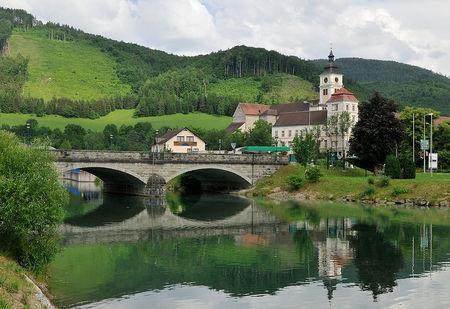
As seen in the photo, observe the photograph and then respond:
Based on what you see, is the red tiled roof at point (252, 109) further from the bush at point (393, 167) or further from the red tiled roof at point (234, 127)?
the bush at point (393, 167)

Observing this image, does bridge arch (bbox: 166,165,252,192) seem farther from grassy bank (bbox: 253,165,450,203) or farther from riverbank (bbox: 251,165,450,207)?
grassy bank (bbox: 253,165,450,203)

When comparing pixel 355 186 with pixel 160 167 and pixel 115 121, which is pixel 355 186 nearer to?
pixel 160 167

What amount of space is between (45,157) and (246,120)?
141719 mm

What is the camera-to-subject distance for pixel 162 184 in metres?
92.5

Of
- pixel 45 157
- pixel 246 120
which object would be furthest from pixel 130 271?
pixel 246 120

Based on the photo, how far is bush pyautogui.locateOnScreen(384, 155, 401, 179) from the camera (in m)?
86.9

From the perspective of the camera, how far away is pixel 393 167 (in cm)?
8706

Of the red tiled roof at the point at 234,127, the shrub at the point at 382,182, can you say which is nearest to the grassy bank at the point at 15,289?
the shrub at the point at 382,182

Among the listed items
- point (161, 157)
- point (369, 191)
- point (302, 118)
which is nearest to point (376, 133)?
point (369, 191)

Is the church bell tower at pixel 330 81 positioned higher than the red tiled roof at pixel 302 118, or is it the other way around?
the church bell tower at pixel 330 81

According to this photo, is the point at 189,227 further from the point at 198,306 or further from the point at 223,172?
the point at 223,172

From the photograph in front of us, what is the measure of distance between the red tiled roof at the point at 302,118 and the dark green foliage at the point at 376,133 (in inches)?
1777

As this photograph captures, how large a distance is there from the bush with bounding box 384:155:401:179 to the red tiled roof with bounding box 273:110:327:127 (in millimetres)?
54762

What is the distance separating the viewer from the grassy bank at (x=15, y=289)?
79.3 ft
